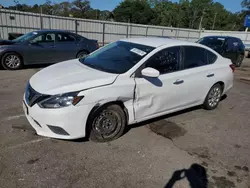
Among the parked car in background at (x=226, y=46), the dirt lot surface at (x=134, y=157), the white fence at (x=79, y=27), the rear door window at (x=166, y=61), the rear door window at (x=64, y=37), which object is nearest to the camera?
the dirt lot surface at (x=134, y=157)

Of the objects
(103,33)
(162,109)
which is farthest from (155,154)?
(103,33)

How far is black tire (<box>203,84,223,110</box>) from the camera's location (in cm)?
490

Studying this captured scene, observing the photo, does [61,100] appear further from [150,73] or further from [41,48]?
[41,48]

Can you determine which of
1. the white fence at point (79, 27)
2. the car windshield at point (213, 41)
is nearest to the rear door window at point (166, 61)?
the car windshield at point (213, 41)

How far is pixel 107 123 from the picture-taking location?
11.0 ft

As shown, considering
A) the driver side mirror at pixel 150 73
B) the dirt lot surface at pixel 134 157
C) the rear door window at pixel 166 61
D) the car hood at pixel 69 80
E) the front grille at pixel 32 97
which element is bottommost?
the dirt lot surface at pixel 134 157

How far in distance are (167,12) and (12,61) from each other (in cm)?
6838

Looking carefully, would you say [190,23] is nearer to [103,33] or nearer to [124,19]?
[124,19]

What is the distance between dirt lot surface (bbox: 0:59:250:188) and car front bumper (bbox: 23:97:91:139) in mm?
280

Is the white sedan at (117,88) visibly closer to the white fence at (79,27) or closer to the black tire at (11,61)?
the black tire at (11,61)

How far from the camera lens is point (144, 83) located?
3.47 metres

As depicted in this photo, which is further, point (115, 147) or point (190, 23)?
point (190, 23)

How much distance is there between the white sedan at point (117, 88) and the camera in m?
2.92

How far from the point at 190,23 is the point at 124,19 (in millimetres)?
21582
